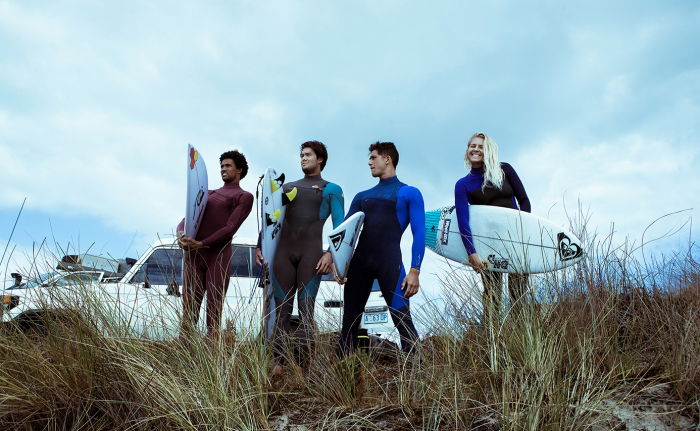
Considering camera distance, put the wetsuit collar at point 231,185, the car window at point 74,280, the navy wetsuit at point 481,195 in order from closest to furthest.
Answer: the car window at point 74,280
the navy wetsuit at point 481,195
the wetsuit collar at point 231,185

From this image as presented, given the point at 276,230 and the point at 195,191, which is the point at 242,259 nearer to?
the point at 195,191

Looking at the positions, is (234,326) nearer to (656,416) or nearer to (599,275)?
(656,416)

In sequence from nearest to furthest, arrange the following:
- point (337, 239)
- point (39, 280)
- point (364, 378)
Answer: point (364, 378)
point (39, 280)
point (337, 239)

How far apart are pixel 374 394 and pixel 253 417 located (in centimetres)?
79

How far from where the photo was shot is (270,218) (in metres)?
5.09

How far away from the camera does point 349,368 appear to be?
3.81 meters

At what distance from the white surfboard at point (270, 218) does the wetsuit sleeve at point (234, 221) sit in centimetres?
39

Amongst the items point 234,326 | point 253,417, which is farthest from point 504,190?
point 253,417

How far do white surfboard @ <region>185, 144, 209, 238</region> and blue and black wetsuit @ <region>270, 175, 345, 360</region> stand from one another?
2.68ft

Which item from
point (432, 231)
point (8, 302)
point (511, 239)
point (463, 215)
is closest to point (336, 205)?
point (463, 215)

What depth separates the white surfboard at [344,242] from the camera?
15.2ft

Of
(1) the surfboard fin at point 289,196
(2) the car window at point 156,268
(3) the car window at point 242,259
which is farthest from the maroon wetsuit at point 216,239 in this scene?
(3) the car window at point 242,259

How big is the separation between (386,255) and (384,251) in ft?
0.11

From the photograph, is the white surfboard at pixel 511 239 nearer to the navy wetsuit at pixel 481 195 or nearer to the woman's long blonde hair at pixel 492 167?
the navy wetsuit at pixel 481 195
